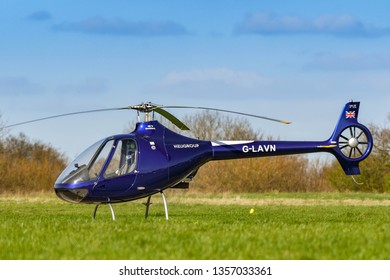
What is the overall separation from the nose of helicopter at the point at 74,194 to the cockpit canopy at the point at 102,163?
0.20 meters

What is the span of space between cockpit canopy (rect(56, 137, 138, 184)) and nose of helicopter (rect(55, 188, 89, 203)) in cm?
20

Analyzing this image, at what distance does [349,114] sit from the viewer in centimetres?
2403

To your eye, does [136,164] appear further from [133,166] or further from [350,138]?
[350,138]

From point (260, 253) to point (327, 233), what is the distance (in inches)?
95.4

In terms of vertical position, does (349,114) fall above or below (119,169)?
above

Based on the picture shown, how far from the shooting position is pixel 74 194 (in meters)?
20.8

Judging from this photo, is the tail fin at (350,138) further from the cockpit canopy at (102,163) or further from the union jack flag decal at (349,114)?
the cockpit canopy at (102,163)

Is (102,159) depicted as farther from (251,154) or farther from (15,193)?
(15,193)

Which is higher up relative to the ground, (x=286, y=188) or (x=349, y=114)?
(x=349, y=114)

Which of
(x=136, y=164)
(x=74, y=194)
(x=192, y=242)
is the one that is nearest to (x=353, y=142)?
(x=136, y=164)

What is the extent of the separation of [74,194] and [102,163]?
951 mm

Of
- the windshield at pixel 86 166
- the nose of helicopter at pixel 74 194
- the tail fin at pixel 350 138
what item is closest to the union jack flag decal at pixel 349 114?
the tail fin at pixel 350 138
